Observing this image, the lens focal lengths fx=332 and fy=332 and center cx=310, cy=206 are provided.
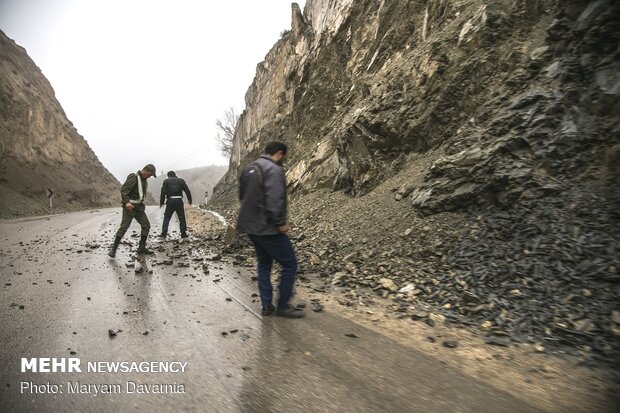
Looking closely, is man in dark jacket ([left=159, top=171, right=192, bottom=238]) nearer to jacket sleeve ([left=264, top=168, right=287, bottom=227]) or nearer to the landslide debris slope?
the landslide debris slope

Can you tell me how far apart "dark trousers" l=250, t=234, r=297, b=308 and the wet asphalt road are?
0.30 metres

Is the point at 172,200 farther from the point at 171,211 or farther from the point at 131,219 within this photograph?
the point at 131,219

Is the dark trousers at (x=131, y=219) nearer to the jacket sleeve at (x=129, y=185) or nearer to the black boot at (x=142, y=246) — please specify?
the black boot at (x=142, y=246)

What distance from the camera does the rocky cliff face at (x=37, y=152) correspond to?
24.0 meters

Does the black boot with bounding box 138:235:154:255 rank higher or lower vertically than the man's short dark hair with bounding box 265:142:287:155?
lower

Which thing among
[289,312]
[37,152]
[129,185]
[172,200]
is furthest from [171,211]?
[37,152]

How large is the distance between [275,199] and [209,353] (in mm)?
1754

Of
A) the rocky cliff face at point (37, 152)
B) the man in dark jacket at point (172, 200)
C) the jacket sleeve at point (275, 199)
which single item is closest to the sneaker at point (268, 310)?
the jacket sleeve at point (275, 199)

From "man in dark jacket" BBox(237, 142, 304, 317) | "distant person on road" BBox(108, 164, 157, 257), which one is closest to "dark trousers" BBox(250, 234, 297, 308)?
"man in dark jacket" BBox(237, 142, 304, 317)

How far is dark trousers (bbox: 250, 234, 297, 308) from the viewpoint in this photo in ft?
13.3

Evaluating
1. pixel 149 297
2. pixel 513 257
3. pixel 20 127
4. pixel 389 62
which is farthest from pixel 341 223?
pixel 20 127

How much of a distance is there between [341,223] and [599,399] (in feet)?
19.2

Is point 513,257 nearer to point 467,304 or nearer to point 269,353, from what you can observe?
point 467,304

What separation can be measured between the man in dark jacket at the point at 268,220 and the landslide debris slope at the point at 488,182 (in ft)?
4.21
